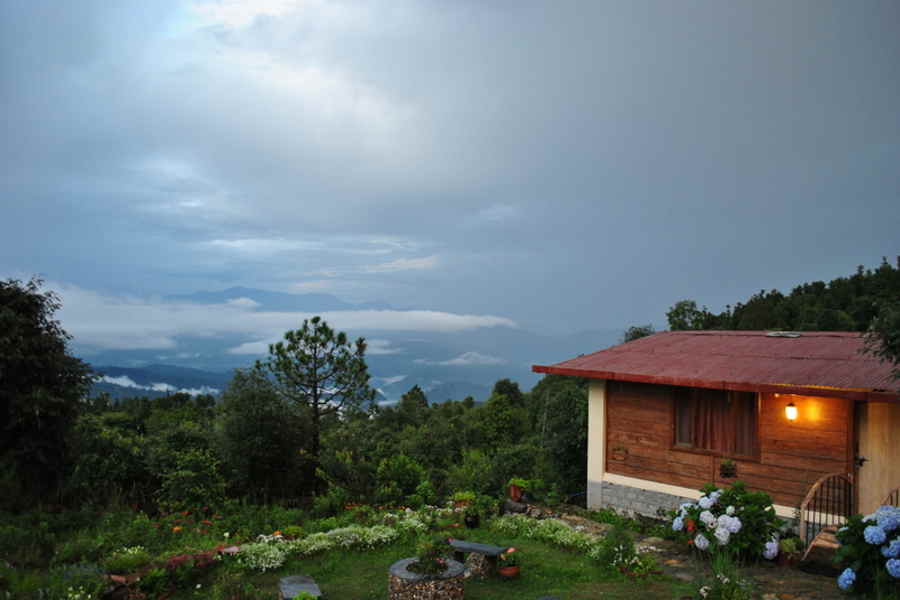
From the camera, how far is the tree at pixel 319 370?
13.9m

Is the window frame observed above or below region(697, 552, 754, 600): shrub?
above

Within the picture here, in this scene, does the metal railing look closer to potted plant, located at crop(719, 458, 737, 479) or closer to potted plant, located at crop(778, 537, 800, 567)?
potted plant, located at crop(778, 537, 800, 567)

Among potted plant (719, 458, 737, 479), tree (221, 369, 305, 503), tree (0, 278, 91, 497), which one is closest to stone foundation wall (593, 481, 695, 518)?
potted plant (719, 458, 737, 479)

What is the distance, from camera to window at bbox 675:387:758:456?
400 inches

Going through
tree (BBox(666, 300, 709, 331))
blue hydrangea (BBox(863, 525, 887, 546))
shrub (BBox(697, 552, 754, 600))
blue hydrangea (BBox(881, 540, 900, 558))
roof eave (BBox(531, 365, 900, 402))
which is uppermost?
tree (BBox(666, 300, 709, 331))

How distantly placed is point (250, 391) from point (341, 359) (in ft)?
8.68

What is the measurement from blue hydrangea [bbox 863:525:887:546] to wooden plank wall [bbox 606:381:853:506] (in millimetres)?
2457

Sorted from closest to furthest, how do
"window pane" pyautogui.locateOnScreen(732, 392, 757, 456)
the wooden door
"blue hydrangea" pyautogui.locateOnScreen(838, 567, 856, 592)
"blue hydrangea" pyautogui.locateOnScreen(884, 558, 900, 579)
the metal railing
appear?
1. "blue hydrangea" pyautogui.locateOnScreen(884, 558, 900, 579)
2. "blue hydrangea" pyautogui.locateOnScreen(838, 567, 856, 592)
3. the wooden door
4. the metal railing
5. "window pane" pyautogui.locateOnScreen(732, 392, 757, 456)

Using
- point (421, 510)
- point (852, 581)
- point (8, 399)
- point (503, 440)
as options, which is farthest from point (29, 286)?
point (503, 440)

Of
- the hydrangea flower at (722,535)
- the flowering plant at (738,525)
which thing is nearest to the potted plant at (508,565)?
the flowering plant at (738,525)

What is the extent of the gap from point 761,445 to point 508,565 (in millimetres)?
4902

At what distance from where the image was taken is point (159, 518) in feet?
33.7

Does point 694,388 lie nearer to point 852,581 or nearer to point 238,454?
point 852,581

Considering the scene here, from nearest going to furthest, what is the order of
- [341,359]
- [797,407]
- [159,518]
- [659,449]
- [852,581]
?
1. [852,581]
2. [797,407]
3. [159,518]
4. [659,449]
5. [341,359]
